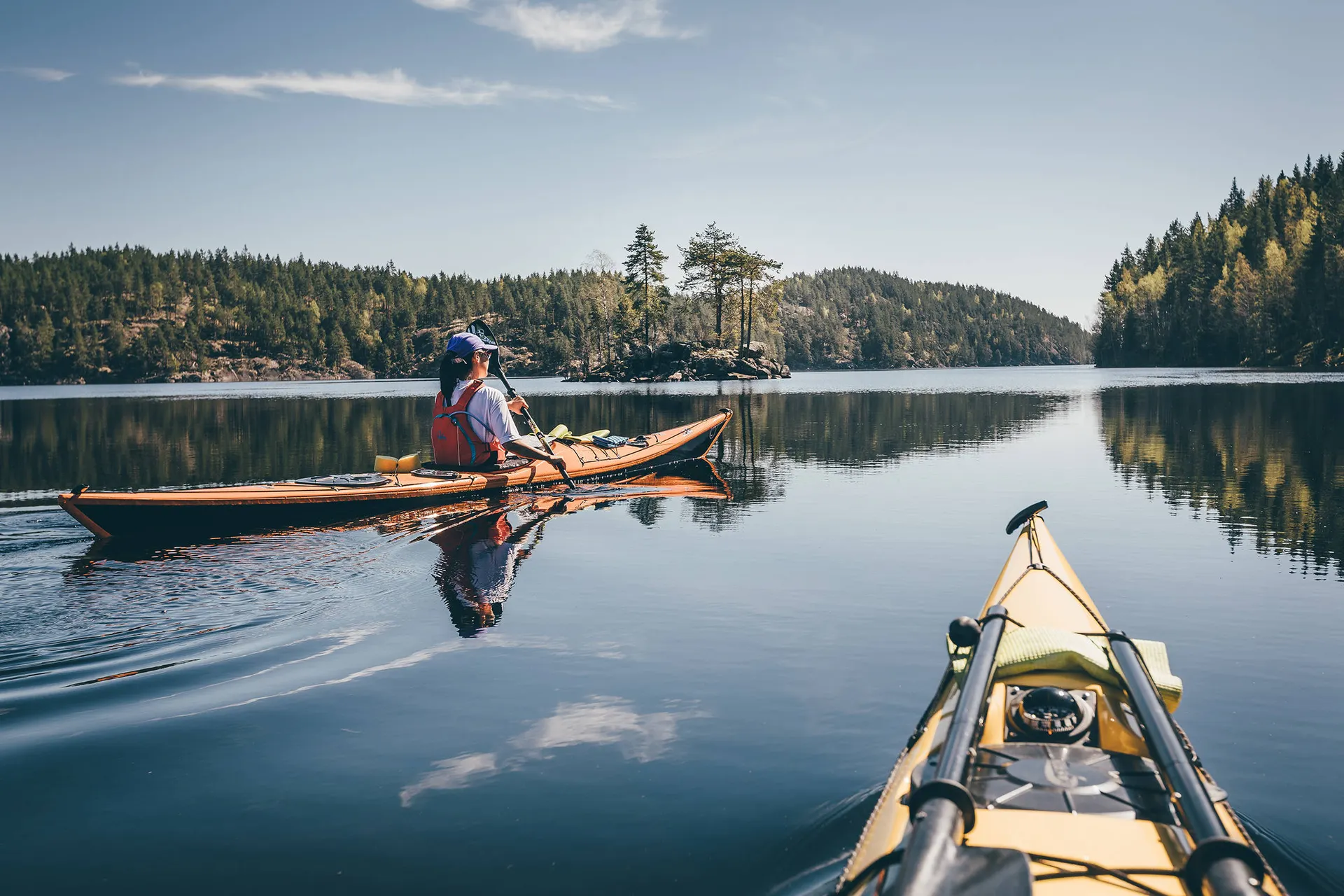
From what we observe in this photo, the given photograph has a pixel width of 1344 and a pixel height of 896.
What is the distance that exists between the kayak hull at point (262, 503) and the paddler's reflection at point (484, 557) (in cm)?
63

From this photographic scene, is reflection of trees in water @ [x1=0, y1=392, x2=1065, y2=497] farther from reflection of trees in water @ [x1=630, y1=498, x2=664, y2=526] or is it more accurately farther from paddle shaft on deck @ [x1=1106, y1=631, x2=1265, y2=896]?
paddle shaft on deck @ [x1=1106, y1=631, x2=1265, y2=896]

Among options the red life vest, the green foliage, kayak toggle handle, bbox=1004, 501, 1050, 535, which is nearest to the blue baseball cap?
the red life vest

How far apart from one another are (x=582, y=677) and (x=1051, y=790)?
14.3 ft

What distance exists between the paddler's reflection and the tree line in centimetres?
9010

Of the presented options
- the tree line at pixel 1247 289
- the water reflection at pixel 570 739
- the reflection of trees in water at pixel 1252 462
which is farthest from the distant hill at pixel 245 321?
the water reflection at pixel 570 739

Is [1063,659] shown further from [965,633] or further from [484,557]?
[484,557]

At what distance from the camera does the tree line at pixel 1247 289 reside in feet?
281

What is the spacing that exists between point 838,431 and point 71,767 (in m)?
27.2

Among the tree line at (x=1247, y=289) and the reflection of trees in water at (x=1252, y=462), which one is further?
the tree line at (x=1247, y=289)

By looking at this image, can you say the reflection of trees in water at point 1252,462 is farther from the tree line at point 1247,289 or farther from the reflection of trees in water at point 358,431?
the tree line at point 1247,289

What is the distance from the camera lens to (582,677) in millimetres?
7285

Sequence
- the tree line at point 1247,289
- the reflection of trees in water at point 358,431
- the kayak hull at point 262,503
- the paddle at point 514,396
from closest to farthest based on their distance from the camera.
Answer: the kayak hull at point 262,503 → the paddle at point 514,396 → the reflection of trees in water at point 358,431 → the tree line at point 1247,289

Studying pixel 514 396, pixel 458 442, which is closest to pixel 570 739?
pixel 458 442

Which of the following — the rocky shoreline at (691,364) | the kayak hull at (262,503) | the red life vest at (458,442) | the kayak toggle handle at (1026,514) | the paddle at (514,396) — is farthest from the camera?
the rocky shoreline at (691,364)
